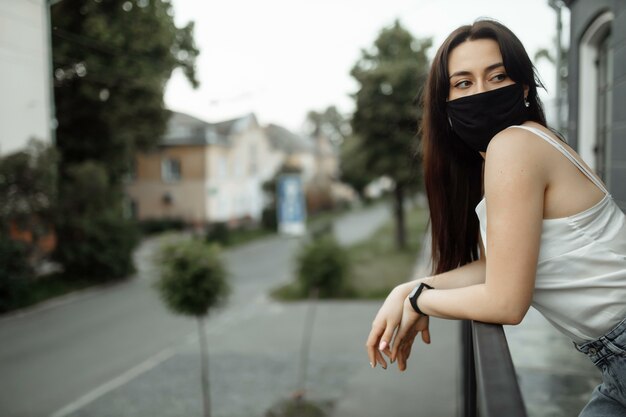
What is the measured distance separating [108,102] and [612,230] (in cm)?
1213

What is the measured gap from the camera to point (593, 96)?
334 centimetres

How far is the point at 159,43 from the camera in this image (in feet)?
26.0

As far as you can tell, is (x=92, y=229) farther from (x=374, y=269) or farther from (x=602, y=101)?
(x=602, y=101)

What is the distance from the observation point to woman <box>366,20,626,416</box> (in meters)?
0.85

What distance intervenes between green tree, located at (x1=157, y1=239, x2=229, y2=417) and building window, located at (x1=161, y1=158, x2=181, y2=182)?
17797 millimetres

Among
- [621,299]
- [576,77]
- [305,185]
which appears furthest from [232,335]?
[305,185]

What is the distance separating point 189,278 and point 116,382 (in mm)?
2297

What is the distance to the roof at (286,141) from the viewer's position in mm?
33062

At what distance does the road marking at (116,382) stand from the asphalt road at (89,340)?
1cm

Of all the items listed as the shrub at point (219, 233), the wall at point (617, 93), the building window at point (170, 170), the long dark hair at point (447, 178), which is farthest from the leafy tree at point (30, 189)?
the building window at point (170, 170)

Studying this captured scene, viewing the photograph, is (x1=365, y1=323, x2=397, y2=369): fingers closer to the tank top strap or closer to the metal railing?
the metal railing

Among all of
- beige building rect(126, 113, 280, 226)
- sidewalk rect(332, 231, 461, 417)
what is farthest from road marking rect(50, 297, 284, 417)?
beige building rect(126, 113, 280, 226)

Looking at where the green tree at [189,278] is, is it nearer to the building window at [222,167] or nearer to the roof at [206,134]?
the roof at [206,134]

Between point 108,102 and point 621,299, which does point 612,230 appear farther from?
point 108,102
